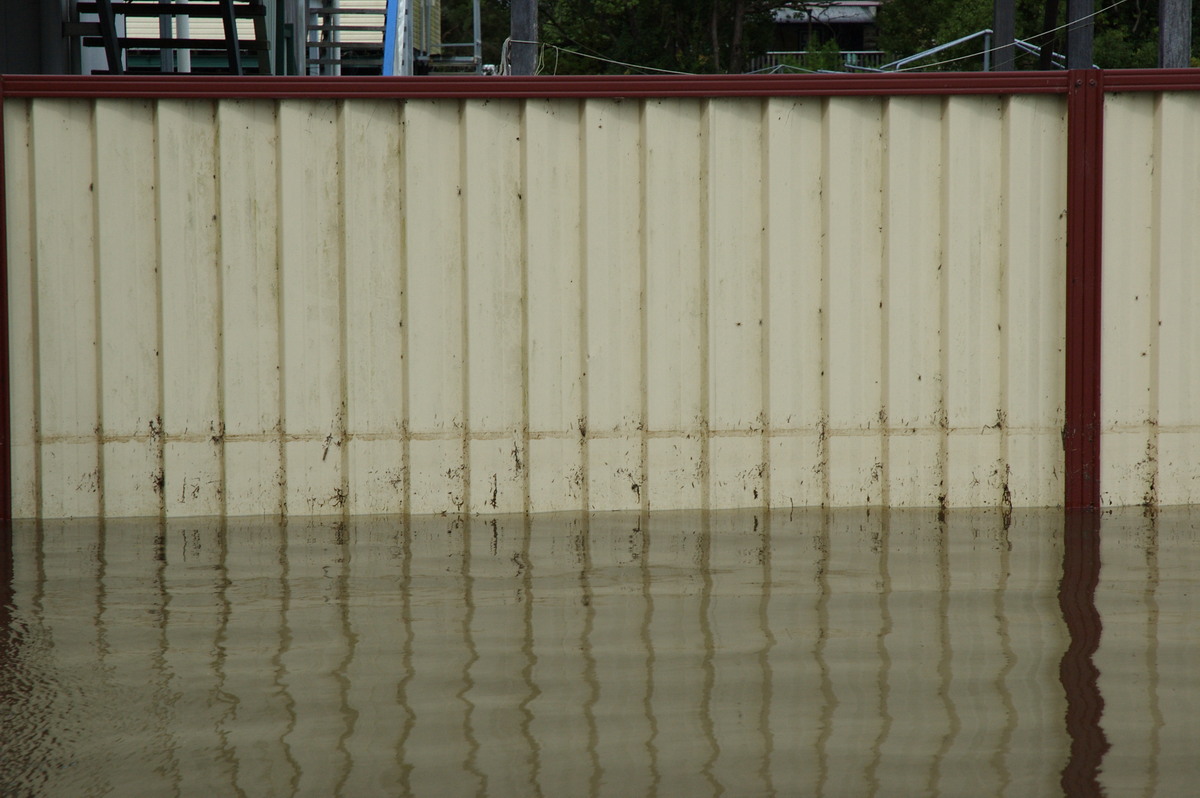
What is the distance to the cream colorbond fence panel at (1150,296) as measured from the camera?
21.9 ft

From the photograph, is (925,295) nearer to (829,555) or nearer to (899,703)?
(829,555)

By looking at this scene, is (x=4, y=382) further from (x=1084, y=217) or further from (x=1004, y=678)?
(x=1084, y=217)

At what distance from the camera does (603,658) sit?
14.3ft

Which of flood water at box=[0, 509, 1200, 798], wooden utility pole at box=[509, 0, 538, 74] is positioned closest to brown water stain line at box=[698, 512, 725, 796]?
flood water at box=[0, 509, 1200, 798]

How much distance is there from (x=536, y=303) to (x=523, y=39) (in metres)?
4.97

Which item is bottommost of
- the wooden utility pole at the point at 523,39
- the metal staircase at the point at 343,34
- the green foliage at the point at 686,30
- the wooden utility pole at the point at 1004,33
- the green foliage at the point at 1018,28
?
the wooden utility pole at the point at 523,39

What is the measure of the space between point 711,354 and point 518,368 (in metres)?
0.96

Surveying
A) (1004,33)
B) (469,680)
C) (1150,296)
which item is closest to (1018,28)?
(1004,33)

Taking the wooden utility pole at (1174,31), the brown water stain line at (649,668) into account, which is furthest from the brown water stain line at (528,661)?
the wooden utility pole at (1174,31)

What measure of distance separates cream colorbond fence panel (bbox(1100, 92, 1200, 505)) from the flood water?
420mm

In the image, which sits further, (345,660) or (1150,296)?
(1150,296)

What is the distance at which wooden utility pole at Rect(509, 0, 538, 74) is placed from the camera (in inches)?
420

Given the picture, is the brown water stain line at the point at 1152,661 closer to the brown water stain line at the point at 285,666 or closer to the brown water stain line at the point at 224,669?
the brown water stain line at the point at 285,666

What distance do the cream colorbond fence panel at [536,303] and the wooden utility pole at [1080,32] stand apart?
8.79 metres
